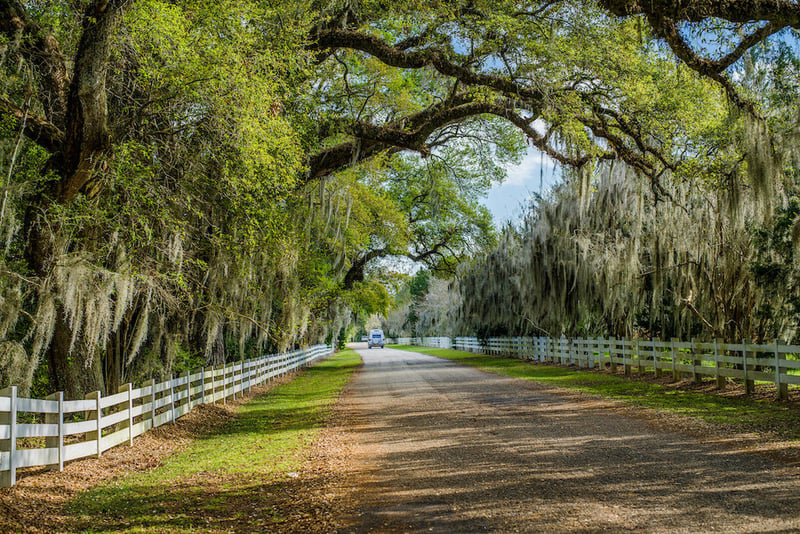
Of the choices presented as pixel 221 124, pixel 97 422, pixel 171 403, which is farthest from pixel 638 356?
pixel 97 422

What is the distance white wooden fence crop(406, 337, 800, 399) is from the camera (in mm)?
11290

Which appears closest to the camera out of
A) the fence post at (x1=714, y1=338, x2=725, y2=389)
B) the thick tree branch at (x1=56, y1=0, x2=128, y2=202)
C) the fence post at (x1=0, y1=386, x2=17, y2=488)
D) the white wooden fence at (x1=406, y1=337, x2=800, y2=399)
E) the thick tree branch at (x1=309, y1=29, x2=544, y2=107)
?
the fence post at (x1=0, y1=386, x2=17, y2=488)

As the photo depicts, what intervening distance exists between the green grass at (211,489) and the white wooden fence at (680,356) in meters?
7.76

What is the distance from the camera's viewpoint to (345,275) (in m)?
27.8

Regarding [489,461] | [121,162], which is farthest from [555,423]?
[121,162]

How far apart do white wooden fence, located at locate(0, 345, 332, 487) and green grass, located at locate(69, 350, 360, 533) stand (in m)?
0.68

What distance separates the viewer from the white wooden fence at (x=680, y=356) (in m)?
11.3

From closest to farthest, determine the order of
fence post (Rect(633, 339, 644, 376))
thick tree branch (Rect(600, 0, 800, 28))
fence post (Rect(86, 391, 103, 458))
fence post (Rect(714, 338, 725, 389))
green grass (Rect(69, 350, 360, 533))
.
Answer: green grass (Rect(69, 350, 360, 533)) < thick tree branch (Rect(600, 0, 800, 28)) < fence post (Rect(86, 391, 103, 458)) < fence post (Rect(714, 338, 725, 389)) < fence post (Rect(633, 339, 644, 376))

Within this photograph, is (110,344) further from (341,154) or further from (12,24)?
(341,154)

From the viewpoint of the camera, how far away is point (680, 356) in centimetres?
1510

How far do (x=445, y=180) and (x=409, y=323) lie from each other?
55373mm

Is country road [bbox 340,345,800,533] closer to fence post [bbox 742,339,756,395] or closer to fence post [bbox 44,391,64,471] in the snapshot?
fence post [bbox 44,391,64,471]

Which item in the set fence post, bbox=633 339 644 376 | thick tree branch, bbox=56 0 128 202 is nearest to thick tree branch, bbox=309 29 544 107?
thick tree branch, bbox=56 0 128 202

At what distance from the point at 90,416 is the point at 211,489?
9.11 ft
